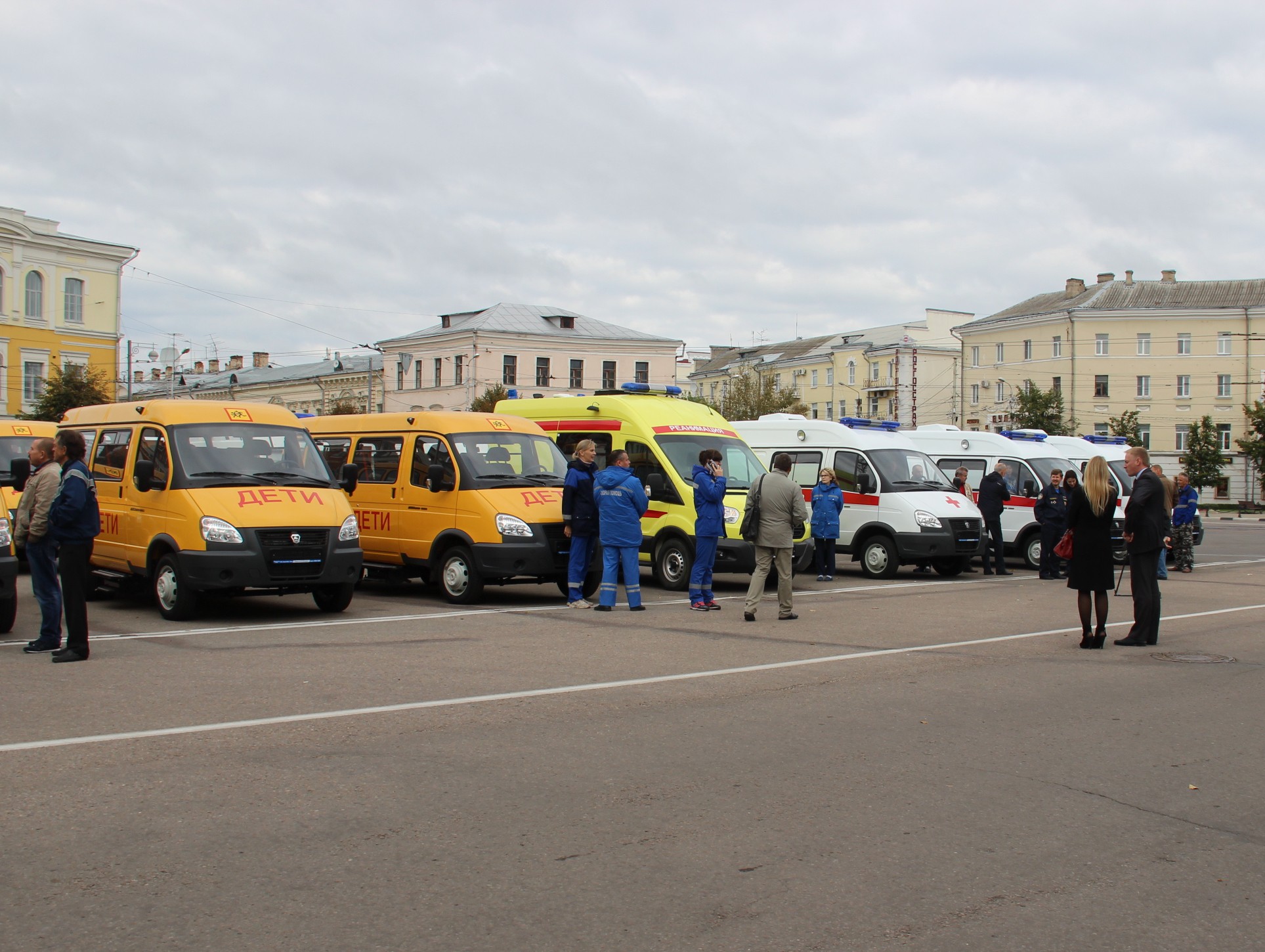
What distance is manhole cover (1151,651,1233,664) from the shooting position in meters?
10.3

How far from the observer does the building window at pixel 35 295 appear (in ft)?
183

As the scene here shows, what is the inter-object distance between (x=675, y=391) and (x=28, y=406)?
1848 inches

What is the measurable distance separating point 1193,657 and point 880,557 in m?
9.27

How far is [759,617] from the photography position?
44.0 ft

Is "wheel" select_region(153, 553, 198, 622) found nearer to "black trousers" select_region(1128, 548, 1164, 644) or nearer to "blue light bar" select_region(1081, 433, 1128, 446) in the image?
"black trousers" select_region(1128, 548, 1164, 644)

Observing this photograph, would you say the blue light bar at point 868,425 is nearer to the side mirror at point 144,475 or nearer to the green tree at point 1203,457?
the side mirror at point 144,475

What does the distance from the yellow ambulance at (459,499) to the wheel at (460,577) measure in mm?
13

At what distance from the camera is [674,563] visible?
54.9 ft

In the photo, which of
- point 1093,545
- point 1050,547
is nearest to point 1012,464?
point 1050,547

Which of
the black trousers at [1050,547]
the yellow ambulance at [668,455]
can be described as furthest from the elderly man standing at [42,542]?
the black trousers at [1050,547]

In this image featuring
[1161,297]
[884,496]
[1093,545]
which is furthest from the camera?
[1161,297]

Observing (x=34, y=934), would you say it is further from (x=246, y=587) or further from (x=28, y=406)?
(x=28, y=406)

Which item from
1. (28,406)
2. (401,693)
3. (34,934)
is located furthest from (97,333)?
(34,934)

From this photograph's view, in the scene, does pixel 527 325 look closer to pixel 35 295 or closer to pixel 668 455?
pixel 35 295
